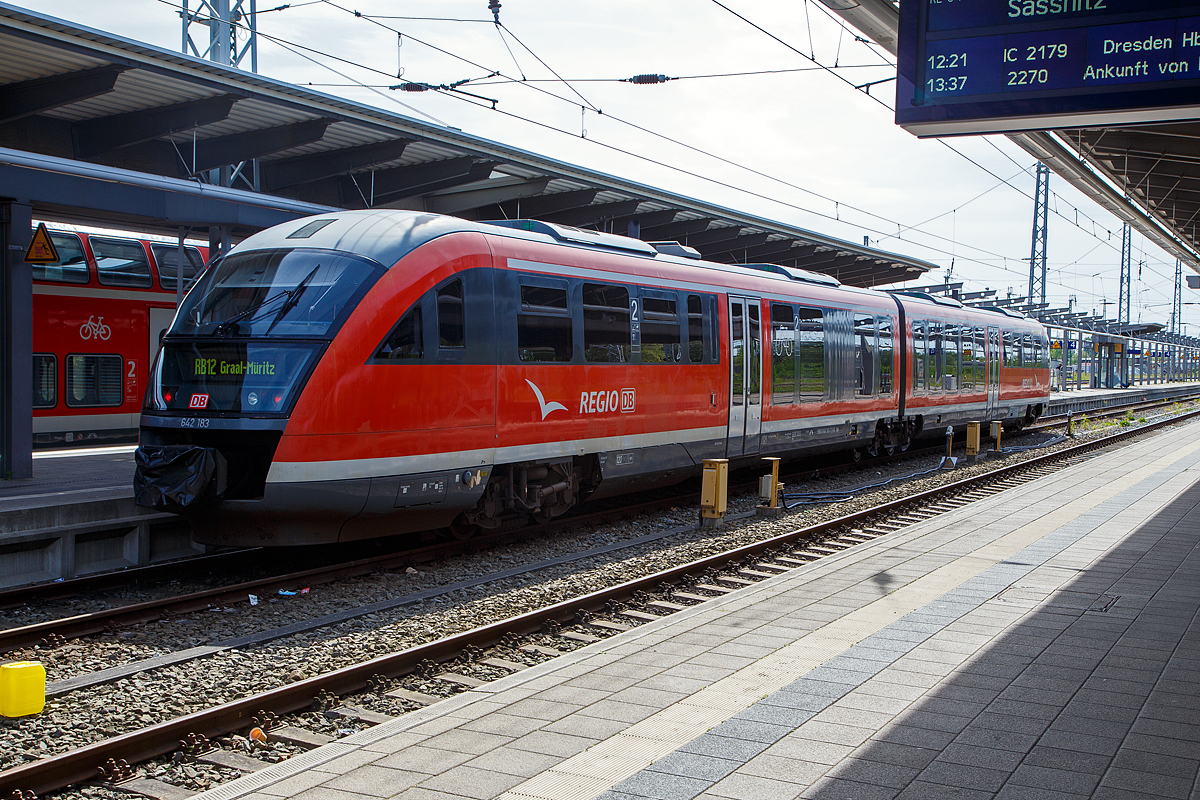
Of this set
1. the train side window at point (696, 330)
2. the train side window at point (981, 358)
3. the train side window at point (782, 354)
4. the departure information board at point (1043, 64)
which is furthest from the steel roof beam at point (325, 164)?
the train side window at point (981, 358)

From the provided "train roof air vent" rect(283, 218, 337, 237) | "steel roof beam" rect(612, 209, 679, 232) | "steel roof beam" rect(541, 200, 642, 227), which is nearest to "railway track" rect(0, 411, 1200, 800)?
"train roof air vent" rect(283, 218, 337, 237)

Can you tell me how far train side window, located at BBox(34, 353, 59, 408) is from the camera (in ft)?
55.6

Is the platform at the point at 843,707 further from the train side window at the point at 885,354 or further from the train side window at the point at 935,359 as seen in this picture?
the train side window at the point at 935,359

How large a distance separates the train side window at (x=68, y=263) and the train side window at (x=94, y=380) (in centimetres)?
135

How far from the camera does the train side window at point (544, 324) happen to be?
10.4 m

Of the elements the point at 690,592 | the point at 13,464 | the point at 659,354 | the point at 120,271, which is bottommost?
the point at 690,592

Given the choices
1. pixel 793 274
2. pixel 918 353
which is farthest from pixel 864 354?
pixel 918 353

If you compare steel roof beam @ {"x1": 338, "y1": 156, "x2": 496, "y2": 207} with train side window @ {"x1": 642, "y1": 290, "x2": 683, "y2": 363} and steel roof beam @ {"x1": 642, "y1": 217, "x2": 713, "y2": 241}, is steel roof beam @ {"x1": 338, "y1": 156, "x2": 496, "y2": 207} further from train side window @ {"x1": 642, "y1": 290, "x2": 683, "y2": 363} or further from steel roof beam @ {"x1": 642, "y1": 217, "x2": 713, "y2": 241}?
steel roof beam @ {"x1": 642, "y1": 217, "x2": 713, "y2": 241}

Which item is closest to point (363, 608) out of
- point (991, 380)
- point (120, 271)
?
point (120, 271)

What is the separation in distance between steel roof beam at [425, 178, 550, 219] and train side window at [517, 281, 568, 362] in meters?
7.98

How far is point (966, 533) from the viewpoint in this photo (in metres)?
11.6

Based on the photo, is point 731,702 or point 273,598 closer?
point 731,702

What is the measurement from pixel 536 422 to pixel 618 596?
107 inches

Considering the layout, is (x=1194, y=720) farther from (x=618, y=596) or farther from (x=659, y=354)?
(x=659, y=354)
